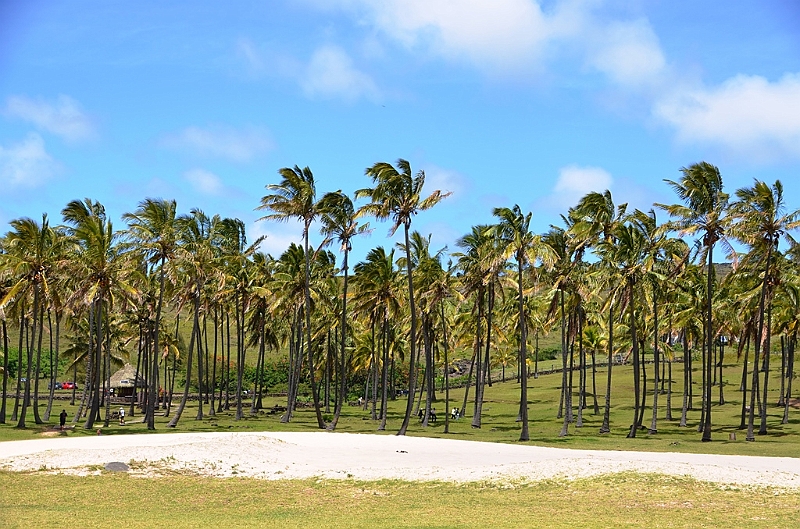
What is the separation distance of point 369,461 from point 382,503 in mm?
9661

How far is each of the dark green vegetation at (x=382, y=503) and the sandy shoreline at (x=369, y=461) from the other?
1619 mm

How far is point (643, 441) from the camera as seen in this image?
44406 mm

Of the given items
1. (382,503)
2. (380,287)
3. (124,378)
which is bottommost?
(124,378)

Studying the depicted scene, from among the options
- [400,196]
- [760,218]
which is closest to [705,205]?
[760,218]

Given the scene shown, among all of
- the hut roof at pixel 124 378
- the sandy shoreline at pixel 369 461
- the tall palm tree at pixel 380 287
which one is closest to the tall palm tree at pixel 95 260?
the sandy shoreline at pixel 369 461

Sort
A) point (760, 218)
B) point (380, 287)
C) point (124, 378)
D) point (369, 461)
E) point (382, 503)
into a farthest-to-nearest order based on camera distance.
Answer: point (124, 378)
point (380, 287)
point (760, 218)
point (369, 461)
point (382, 503)

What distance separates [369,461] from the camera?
32.2 meters

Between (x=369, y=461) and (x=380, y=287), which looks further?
(x=380, y=287)

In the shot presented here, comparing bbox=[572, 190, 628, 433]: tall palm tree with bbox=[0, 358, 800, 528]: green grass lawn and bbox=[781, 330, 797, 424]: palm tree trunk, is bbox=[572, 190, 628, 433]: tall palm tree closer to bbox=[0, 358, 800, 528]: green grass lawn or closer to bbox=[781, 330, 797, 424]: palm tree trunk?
bbox=[781, 330, 797, 424]: palm tree trunk

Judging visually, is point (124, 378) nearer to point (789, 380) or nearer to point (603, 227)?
point (603, 227)

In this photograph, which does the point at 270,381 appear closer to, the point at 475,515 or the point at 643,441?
the point at 643,441

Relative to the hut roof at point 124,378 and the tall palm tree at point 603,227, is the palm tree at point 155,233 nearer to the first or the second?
the tall palm tree at point 603,227

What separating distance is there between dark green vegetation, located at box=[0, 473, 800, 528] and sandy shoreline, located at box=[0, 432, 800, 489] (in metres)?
1.62

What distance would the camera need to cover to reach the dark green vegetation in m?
19.2
